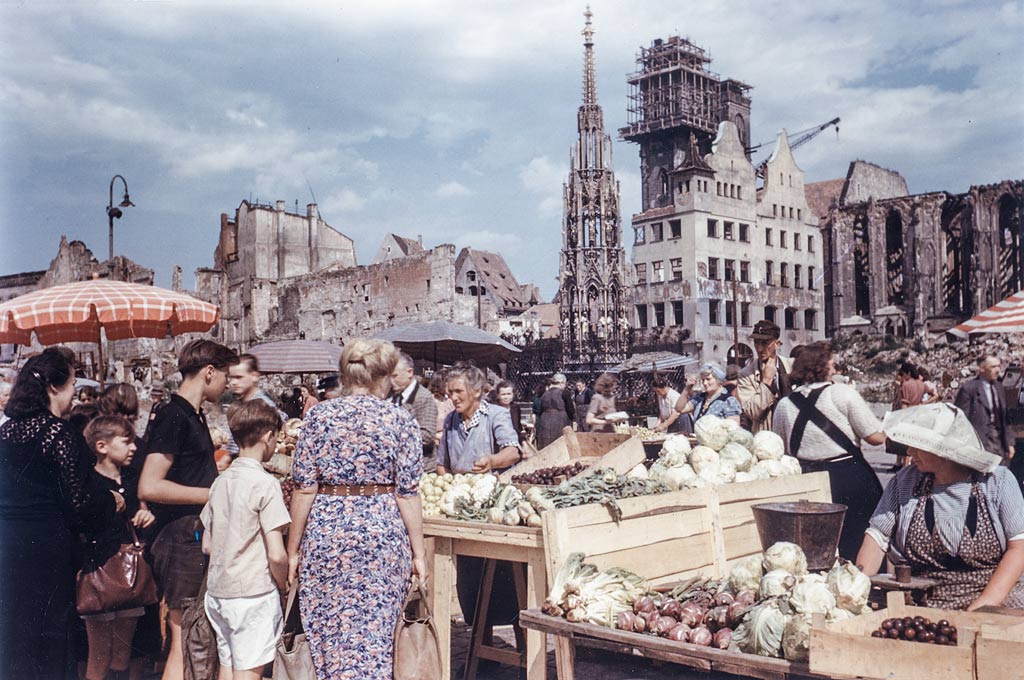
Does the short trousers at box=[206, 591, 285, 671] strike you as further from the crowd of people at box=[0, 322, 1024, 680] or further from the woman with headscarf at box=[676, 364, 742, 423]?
the woman with headscarf at box=[676, 364, 742, 423]

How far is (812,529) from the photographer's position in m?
4.48

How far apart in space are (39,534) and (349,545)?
157 centimetres

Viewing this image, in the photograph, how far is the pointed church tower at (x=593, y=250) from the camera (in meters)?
46.7

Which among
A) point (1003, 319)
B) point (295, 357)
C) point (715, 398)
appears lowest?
point (715, 398)

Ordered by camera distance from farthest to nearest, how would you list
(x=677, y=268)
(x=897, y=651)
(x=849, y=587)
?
(x=677, y=268)
(x=849, y=587)
(x=897, y=651)

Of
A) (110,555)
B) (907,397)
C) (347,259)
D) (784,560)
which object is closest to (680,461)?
(784,560)

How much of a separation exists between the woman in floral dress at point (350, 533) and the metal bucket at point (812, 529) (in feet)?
6.34

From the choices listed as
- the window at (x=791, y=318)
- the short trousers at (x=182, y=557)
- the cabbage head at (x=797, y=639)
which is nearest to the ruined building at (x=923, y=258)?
the window at (x=791, y=318)

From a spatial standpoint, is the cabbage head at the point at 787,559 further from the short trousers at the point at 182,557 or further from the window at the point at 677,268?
the window at the point at 677,268

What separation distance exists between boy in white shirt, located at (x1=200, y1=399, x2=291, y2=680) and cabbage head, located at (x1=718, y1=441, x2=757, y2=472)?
316cm

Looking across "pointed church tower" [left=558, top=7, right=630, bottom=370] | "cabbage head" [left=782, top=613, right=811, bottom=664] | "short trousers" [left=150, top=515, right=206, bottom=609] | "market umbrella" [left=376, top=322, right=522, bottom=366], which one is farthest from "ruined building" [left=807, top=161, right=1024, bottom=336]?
"short trousers" [left=150, top=515, right=206, bottom=609]

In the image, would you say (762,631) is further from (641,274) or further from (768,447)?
(641,274)

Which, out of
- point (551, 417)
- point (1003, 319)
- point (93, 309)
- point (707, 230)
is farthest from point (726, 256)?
point (93, 309)

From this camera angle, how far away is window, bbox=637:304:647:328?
169 ft
